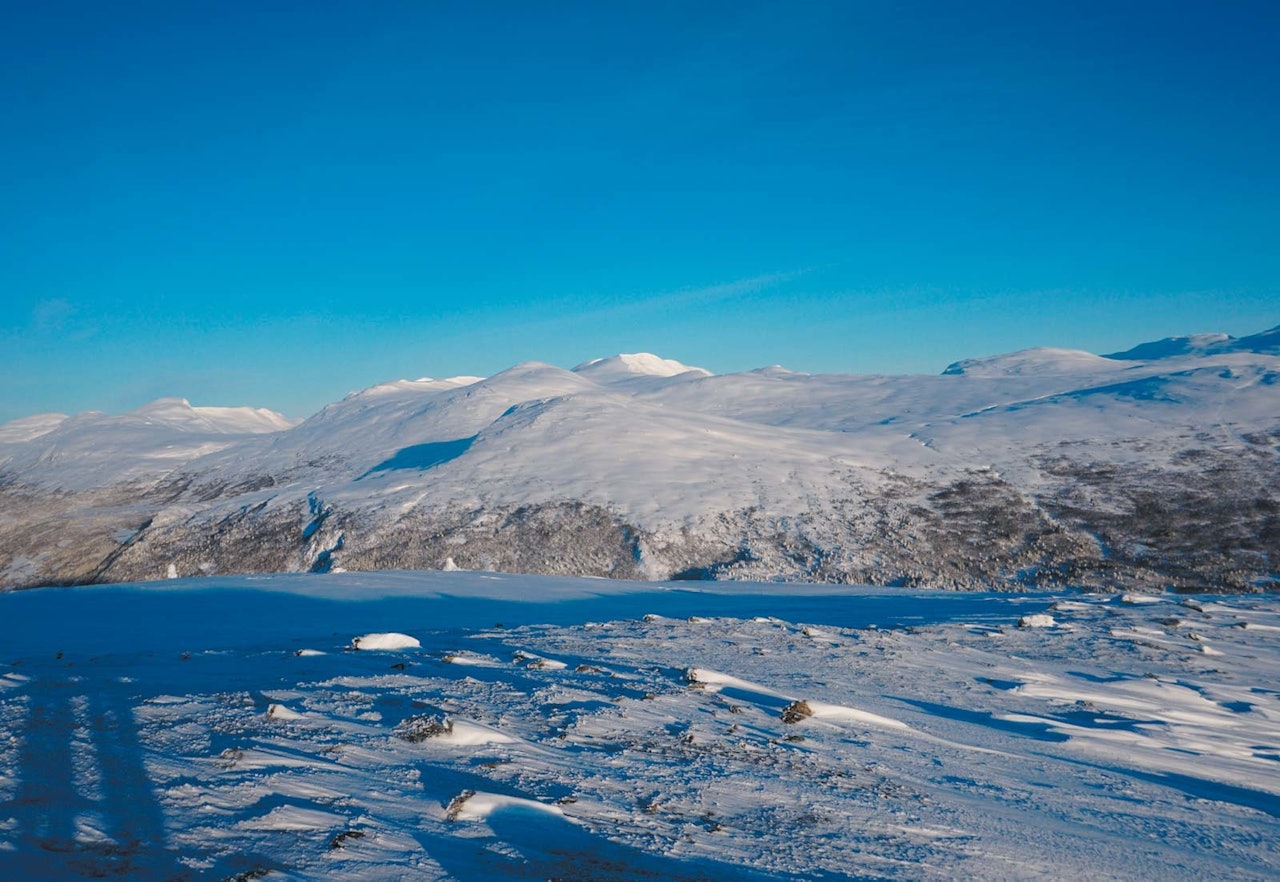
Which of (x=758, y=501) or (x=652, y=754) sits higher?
(x=758, y=501)

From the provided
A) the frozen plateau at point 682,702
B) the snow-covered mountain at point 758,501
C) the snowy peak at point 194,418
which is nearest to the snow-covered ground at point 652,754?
the frozen plateau at point 682,702

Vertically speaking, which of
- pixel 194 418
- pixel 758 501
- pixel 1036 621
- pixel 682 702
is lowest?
pixel 1036 621

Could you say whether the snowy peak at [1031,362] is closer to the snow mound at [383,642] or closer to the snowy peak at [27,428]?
the snow mound at [383,642]

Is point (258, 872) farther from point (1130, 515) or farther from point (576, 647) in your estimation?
point (1130, 515)

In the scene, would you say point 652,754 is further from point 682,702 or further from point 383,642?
point 383,642

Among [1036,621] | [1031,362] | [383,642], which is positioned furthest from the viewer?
[1031,362]

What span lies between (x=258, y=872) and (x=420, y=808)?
125 centimetres

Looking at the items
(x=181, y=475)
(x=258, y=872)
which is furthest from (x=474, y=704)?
(x=181, y=475)

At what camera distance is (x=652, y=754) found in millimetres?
6738

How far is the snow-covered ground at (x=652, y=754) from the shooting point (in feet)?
15.6

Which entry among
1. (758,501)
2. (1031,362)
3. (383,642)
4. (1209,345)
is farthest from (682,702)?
(1209,345)

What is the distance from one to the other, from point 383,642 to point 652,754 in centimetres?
656

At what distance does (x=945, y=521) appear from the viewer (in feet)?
118

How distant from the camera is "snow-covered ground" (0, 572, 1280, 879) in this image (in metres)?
4.77
